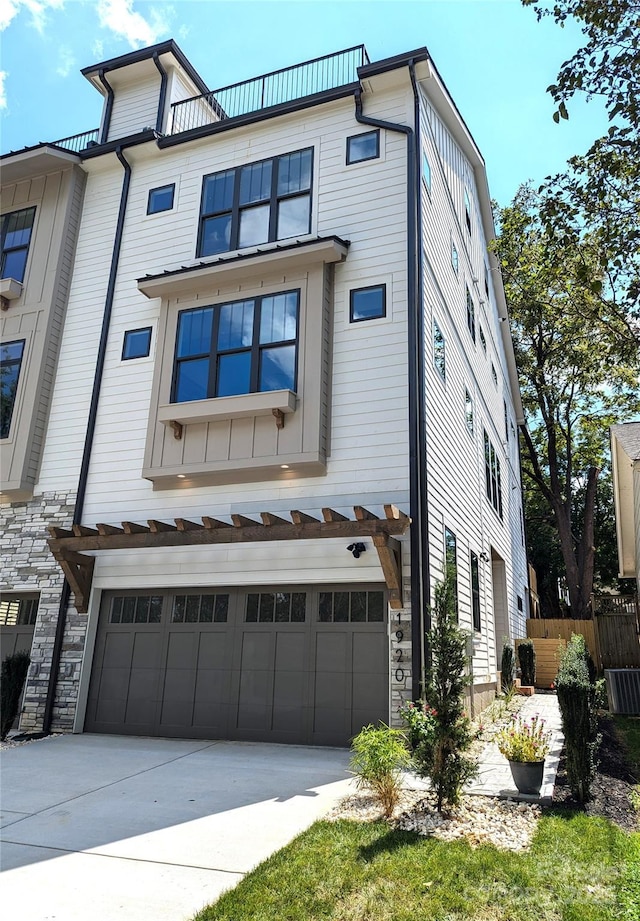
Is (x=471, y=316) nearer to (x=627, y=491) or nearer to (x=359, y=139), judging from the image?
(x=627, y=491)

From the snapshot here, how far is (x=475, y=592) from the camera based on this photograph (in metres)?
12.6

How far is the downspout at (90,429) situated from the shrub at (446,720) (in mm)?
6760

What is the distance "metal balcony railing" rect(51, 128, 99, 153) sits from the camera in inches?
560

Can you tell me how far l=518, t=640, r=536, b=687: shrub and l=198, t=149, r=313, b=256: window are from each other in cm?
1131

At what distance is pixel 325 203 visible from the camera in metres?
11.0

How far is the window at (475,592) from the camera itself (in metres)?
12.2

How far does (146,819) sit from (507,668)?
1071 centimetres

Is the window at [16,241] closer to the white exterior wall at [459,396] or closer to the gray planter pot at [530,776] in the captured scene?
the white exterior wall at [459,396]

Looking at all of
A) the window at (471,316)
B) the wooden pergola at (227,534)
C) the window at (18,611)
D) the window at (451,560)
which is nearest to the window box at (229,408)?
the wooden pergola at (227,534)

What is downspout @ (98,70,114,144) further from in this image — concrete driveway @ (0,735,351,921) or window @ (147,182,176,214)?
concrete driveway @ (0,735,351,921)

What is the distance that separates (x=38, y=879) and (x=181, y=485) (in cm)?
665

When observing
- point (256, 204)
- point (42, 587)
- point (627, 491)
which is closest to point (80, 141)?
point (256, 204)

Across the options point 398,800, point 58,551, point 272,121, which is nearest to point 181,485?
point 58,551

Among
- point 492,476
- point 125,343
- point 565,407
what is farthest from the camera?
point 565,407
